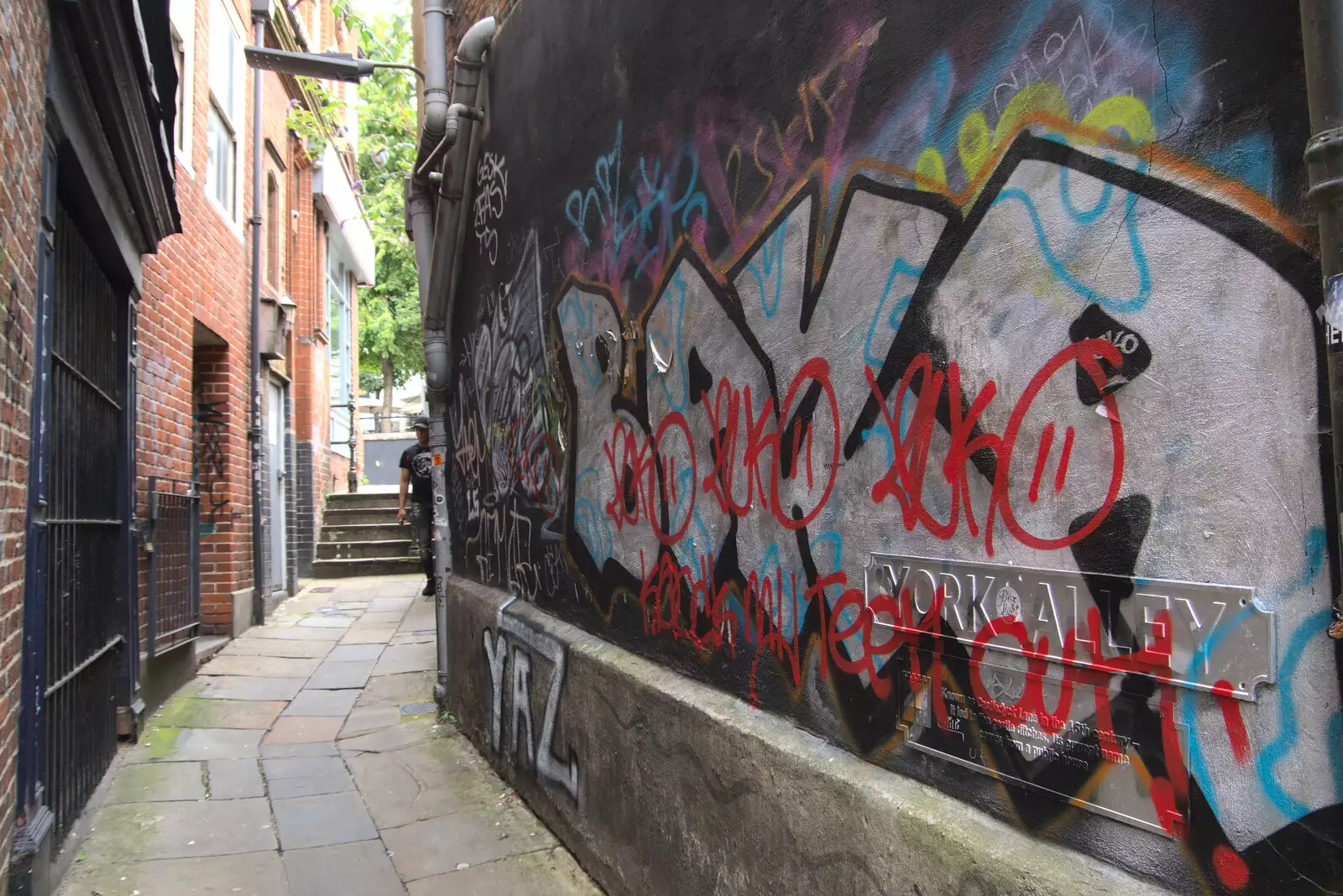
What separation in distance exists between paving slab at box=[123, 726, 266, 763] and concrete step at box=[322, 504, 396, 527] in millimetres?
7653

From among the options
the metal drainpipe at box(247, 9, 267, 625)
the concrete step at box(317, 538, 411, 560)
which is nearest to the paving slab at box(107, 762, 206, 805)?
the metal drainpipe at box(247, 9, 267, 625)

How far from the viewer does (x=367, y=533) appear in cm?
1308

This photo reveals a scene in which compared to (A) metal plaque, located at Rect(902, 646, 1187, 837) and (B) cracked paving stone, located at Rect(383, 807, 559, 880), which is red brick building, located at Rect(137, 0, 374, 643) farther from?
(A) metal plaque, located at Rect(902, 646, 1187, 837)

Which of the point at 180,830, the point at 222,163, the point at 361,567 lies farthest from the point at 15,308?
the point at 361,567

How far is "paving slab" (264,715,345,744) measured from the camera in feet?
18.8

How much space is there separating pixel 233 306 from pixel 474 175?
144 inches

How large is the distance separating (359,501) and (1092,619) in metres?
13.3

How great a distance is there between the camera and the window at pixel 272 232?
10.2 metres

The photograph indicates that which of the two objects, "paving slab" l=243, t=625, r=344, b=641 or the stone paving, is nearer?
the stone paving

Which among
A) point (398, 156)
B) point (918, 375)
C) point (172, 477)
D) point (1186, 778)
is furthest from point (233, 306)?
point (398, 156)

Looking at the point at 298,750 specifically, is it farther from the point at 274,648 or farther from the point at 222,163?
the point at 222,163

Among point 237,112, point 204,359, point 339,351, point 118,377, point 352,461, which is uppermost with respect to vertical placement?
point 237,112

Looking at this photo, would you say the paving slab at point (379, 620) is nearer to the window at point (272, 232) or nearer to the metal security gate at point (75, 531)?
the window at point (272, 232)

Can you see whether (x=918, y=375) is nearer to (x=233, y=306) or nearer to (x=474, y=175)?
(x=474, y=175)
